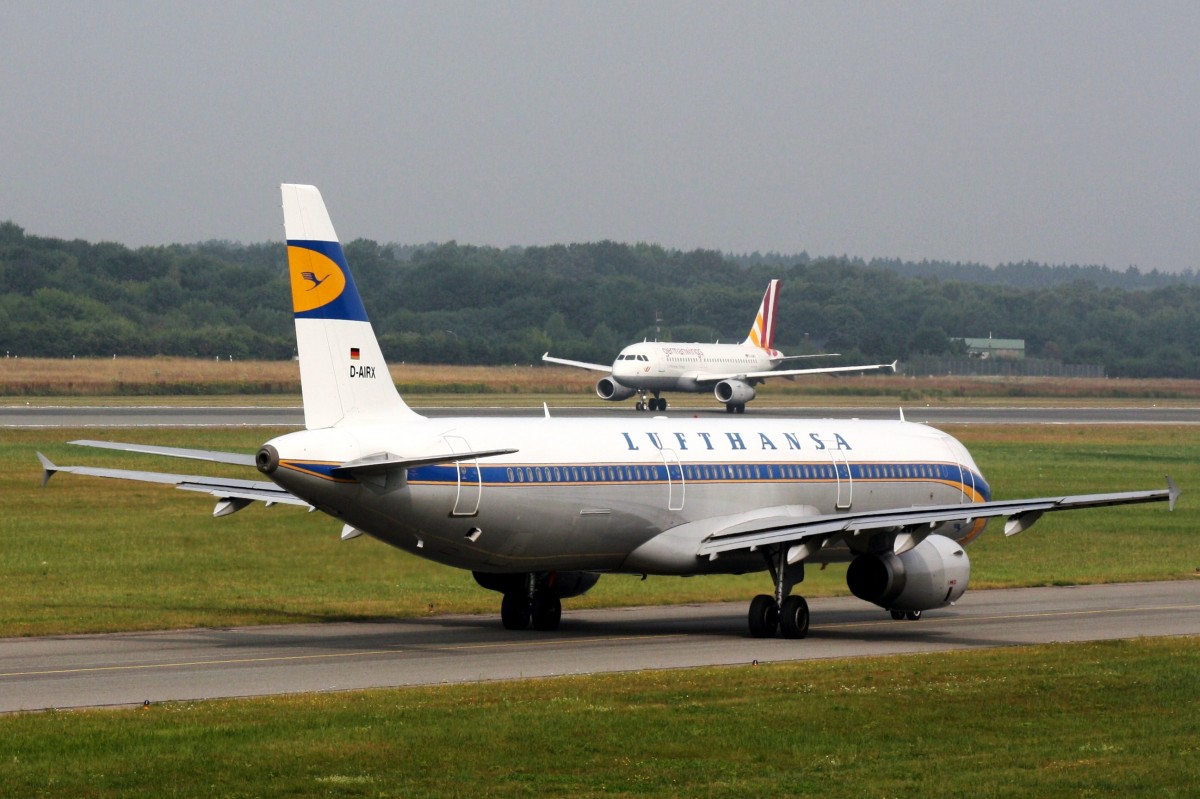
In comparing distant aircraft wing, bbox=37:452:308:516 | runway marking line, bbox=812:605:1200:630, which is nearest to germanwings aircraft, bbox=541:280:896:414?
runway marking line, bbox=812:605:1200:630

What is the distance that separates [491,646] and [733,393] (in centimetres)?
7081

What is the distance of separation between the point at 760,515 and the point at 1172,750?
1289 centimetres

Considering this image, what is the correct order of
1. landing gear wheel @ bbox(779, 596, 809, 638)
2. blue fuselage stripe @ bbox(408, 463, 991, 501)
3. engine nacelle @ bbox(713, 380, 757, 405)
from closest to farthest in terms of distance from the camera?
1. blue fuselage stripe @ bbox(408, 463, 991, 501)
2. landing gear wheel @ bbox(779, 596, 809, 638)
3. engine nacelle @ bbox(713, 380, 757, 405)

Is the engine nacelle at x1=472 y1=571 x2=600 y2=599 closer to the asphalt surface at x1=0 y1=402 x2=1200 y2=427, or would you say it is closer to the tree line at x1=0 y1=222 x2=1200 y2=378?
the asphalt surface at x1=0 y1=402 x2=1200 y2=427

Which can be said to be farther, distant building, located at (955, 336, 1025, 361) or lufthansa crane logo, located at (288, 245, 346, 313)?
distant building, located at (955, 336, 1025, 361)

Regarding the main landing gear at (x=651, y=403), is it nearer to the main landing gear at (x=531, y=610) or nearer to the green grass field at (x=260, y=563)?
the green grass field at (x=260, y=563)

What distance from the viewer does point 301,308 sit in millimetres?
24516

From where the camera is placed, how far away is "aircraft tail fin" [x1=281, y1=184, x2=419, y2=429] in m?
24.5

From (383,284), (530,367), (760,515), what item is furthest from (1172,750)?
(383,284)

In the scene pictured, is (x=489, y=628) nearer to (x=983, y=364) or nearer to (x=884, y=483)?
(x=884, y=483)

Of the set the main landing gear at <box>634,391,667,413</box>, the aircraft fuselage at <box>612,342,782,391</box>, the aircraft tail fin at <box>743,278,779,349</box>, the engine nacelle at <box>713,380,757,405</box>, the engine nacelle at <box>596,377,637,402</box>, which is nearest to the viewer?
the engine nacelle at <box>713,380,757,405</box>

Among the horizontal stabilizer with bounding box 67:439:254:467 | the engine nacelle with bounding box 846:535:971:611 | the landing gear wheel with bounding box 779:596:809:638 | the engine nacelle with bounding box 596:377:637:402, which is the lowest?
the landing gear wheel with bounding box 779:596:809:638

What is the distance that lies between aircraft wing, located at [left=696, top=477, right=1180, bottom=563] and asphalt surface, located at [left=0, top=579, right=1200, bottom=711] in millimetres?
1575

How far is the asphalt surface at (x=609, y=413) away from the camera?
249ft
